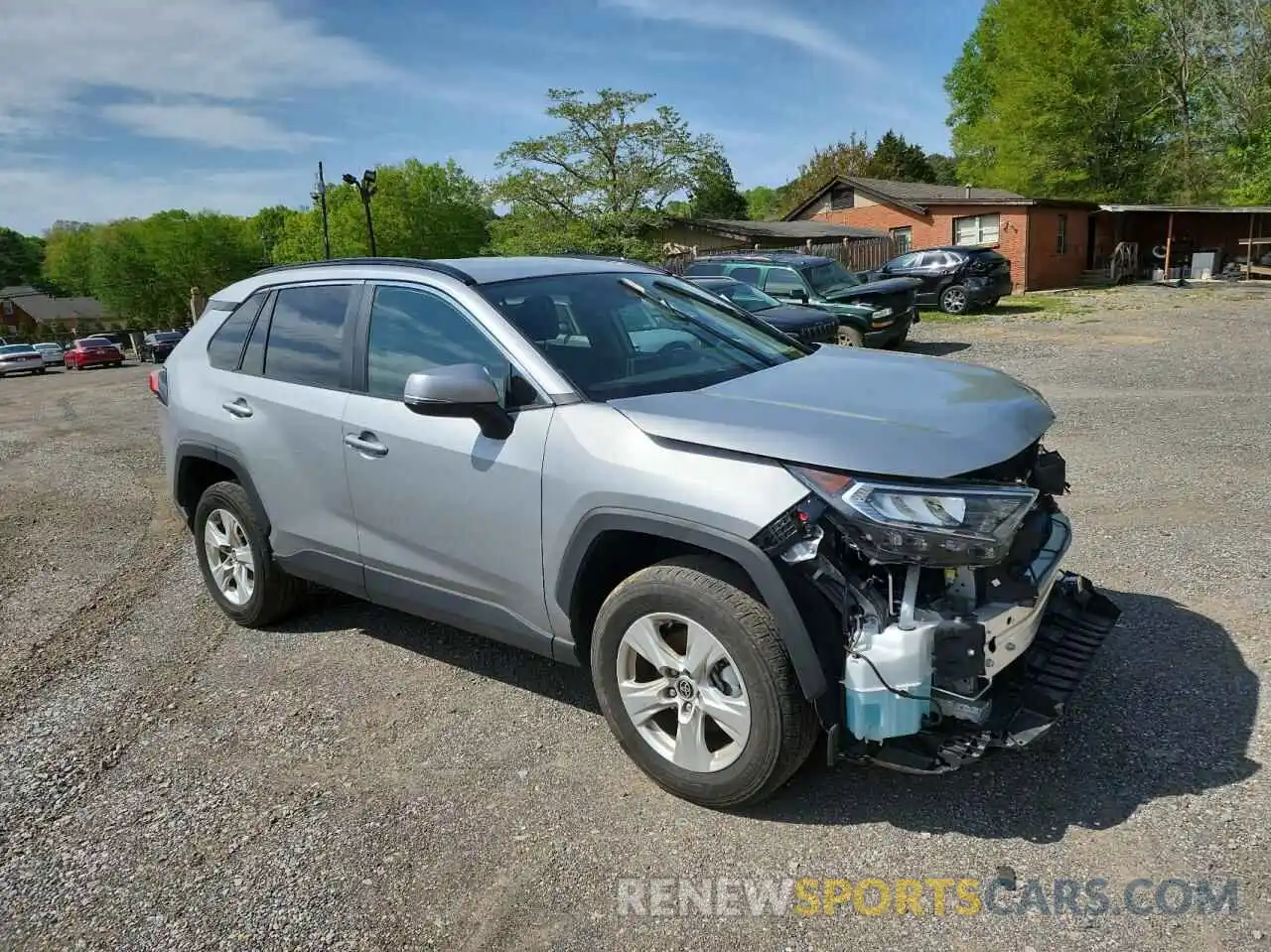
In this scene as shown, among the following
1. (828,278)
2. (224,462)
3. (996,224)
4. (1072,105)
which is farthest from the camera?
(1072,105)

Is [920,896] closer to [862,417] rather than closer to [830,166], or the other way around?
[862,417]

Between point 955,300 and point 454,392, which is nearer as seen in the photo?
point 454,392

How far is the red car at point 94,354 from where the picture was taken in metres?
40.2

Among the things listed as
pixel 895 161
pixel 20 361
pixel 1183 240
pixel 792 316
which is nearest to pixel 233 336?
pixel 792 316

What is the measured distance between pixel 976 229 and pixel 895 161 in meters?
30.1

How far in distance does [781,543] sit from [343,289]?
2403 millimetres

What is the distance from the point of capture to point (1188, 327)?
57.7 ft

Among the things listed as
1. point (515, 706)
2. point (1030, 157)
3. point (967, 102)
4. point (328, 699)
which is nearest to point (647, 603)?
point (515, 706)

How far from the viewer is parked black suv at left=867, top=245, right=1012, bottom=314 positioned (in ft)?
69.3

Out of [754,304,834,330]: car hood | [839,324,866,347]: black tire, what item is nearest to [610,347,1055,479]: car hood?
[754,304,834,330]: car hood

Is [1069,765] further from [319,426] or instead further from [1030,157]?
[1030,157]

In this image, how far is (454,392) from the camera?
9.95 ft

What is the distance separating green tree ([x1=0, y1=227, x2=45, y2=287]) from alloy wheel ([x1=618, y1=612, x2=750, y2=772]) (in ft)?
431

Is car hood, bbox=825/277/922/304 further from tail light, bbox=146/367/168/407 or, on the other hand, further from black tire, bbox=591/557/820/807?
black tire, bbox=591/557/820/807
